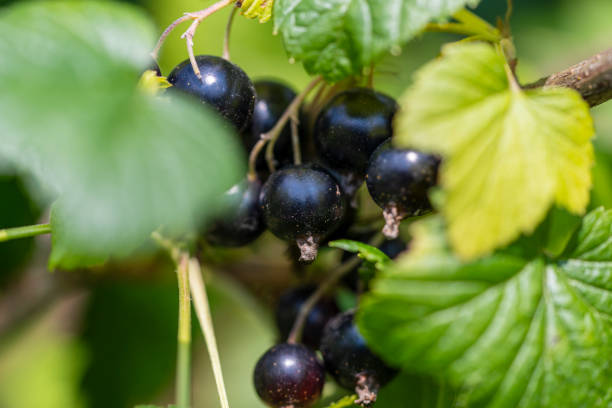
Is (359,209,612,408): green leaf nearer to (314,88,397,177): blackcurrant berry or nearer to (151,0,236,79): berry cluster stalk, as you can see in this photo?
(314,88,397,177): blackcurrant berry

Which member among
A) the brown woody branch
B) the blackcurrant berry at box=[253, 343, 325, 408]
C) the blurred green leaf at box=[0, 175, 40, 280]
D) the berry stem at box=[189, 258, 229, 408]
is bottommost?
the blurred green leaf at box=[0, 175, 40, 280]

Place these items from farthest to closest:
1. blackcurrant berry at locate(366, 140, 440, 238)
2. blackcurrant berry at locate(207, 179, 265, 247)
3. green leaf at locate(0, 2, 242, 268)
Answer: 1. blackcurrant berry at locate(207, 179, 265, 247)
2. blackcurrant berry at locate(366, 140, 440, 238)
3. green leaf at locate(0, 2, 242, 268)

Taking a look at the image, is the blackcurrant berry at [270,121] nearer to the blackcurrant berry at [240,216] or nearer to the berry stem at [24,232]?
the blackcurrant berry at [240,216]

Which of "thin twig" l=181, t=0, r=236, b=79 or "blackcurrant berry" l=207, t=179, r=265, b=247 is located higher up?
"thin twig" l=181, t=0, r=236, b=79

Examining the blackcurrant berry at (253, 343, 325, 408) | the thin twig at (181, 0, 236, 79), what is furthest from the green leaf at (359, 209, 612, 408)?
the thin twig at (181, 0, 236, 79)

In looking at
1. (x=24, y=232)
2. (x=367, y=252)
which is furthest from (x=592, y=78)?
(x=24, y=232)

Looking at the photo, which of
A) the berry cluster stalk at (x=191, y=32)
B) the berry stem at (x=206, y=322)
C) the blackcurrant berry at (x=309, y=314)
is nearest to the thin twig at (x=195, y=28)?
the berry cluster stalk at (x=191, y=32)

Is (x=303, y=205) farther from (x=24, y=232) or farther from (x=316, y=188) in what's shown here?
(x=24, y=232)
